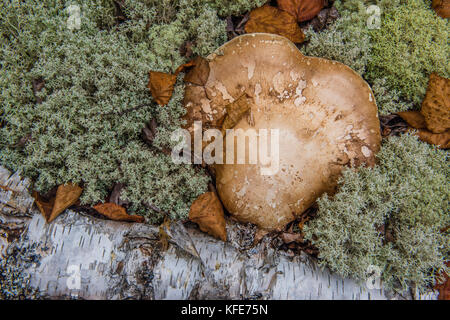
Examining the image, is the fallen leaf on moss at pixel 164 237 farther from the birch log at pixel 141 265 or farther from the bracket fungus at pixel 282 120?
the bracket fungus at pixel 282 120

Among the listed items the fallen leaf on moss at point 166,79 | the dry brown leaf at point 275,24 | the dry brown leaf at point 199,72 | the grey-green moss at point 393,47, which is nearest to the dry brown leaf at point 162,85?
the fallen leaf on moss at point 166,79

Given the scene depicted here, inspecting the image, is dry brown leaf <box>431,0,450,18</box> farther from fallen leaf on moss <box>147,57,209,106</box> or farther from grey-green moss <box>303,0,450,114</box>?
fallen leaf on moss <box>147,57,209,106</box>

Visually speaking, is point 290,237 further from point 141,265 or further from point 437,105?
point 437,105

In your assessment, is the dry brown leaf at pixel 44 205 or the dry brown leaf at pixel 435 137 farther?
the dry brown leaf at pixel 435 137

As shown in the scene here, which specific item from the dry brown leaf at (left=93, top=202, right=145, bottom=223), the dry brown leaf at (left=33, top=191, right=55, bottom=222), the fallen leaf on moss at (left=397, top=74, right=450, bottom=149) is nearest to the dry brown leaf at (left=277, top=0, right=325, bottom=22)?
the fallen leaf on moss at (left=397, top=74, right=450, bottom=149)

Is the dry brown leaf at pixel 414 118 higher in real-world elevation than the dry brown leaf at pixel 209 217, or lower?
higher

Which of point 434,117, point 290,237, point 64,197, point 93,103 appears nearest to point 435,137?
point 434,117
